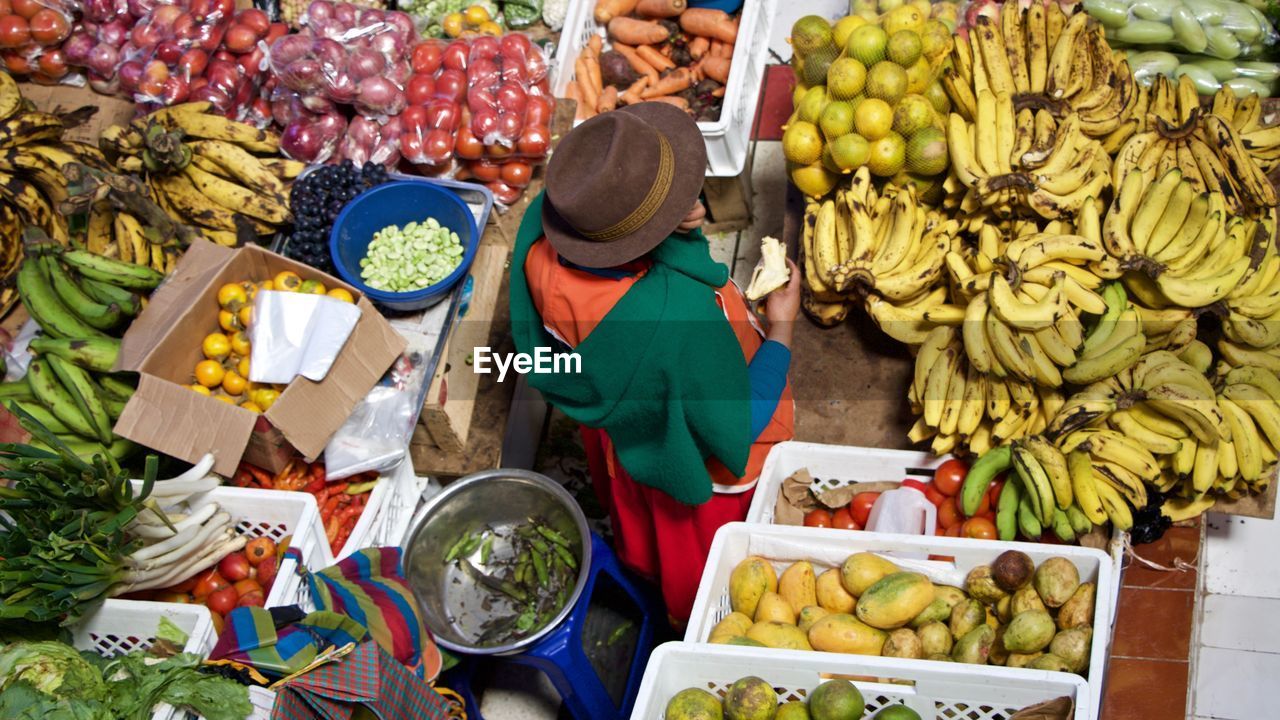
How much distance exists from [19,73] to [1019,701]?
14.9 feet

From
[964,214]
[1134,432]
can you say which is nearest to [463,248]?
[964,214]

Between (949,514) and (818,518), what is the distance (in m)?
0.36

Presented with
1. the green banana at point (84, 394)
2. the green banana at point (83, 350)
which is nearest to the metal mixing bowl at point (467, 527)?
the green banana at point (84, 394)

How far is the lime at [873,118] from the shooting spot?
2996 mm

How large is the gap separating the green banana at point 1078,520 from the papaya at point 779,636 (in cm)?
81

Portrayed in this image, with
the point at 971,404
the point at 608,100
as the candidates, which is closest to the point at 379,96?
the point at 608,100

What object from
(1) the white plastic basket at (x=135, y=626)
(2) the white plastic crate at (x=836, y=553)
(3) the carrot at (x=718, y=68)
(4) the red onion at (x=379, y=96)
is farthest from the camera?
(3) the carrot at (x=718, y=68)

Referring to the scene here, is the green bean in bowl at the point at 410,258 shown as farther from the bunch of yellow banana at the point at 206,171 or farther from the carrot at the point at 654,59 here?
the carrot at the point at 654,59

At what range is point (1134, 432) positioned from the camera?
2637 mm

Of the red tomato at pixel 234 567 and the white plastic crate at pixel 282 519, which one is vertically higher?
the white plastic crate at pixel 282 519

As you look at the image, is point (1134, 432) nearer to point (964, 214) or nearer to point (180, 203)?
point (964, 214)

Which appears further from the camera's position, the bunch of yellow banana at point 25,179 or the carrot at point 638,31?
the carrot at point 638,31

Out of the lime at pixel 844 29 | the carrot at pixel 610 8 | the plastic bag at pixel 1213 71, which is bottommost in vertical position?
the carrot at pixel 610 8

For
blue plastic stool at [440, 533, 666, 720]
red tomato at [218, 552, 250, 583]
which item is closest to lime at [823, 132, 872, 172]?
blue plastic stool at [440, 533, 666, 720]
